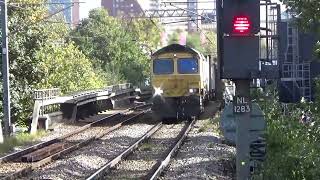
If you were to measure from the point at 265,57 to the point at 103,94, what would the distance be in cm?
2738

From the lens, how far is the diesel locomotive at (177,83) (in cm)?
2677

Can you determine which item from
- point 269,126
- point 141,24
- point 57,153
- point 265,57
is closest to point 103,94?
point 57,153

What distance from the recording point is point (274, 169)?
27.9ft

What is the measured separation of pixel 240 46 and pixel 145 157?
9183 millimetres

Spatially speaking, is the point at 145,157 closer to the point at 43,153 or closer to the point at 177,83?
the point at 43,153

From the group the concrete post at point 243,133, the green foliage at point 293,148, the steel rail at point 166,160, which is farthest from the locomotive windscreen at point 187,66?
the concrete post at point 243,133

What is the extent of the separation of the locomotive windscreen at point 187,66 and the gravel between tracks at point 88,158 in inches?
197

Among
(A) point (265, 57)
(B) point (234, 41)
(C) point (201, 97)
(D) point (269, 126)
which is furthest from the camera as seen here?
(C) point (201, 97)

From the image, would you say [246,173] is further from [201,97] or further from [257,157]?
[201,97]

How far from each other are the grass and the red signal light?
12034mm

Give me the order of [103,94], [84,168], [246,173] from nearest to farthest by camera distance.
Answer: [246,173], [84,168], [103,94]

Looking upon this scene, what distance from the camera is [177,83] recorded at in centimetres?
2708

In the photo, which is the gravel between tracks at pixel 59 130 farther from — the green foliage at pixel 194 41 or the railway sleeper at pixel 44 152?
the green foliage at pixel 194 41

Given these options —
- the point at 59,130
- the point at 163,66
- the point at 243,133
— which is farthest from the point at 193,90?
the point at 243,133
